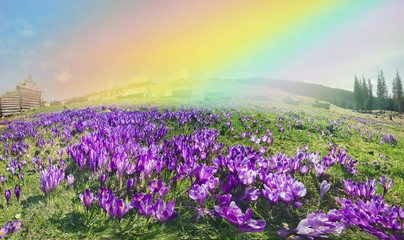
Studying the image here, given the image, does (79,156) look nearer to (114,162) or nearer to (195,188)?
(114,162)

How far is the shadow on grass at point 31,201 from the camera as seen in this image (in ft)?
7.07

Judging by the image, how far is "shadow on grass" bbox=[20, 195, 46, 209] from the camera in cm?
215

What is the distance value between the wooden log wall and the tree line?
10318cm

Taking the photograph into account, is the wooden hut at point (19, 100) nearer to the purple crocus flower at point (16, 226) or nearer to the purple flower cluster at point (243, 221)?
the purple crocus flower at point (16, 226)

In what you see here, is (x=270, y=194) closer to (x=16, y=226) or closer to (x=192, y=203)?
(x=192, y=203)

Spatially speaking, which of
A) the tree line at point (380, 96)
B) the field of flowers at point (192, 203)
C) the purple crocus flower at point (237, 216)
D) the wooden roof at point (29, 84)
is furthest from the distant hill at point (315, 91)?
the purple crocus flower at point (237, 216)

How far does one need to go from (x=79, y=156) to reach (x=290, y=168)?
3.21m

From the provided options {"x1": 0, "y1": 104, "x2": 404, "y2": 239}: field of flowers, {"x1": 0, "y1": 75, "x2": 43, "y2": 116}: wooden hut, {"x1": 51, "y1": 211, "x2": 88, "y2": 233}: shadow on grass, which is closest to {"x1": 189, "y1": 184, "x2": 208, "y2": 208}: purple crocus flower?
{"x1": 0, "y1": 104, "x2": 404, "y2": 239}: field of flowers

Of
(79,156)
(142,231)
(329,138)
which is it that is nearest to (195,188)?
(142,231)

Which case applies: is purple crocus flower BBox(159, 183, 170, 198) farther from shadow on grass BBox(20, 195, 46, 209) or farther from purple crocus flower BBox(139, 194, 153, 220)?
shadow on grass BBox(20, 195, 46, 209)

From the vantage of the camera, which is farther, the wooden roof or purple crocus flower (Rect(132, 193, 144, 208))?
the wooden roof

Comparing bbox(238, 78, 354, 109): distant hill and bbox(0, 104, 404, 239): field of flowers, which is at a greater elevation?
bbox(238, 78, 354, 109): distant hill

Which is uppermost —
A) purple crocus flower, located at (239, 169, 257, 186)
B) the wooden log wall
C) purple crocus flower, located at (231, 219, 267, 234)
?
the wooden log wall

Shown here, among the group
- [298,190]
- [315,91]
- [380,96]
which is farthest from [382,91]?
[298,190]
